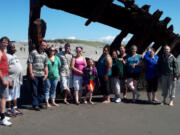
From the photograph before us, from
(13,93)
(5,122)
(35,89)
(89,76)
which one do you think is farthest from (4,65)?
(89,76)

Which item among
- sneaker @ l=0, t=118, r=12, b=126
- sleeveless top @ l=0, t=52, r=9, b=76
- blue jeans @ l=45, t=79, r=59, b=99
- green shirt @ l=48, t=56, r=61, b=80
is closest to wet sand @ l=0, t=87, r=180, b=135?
sneaker @ l=0, t=118, r=12, b=126

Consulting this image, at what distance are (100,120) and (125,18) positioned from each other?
388 centimetres

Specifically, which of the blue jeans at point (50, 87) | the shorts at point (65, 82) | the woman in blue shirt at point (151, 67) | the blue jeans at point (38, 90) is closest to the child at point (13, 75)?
the blue jeans at point (38, 90)

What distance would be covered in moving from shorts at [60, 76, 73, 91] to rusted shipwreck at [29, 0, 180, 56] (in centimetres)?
127

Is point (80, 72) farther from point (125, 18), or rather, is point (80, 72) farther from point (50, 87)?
point (125, 18)

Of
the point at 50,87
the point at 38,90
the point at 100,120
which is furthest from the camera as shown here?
the point at 50,87

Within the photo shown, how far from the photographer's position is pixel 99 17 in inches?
258

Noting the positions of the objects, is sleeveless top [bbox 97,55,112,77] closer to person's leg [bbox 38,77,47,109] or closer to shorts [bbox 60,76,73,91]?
shorts [bbox 60,76,73,91]

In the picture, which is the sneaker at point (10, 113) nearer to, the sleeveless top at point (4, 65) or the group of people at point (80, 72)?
the group of people at point (80, 72)

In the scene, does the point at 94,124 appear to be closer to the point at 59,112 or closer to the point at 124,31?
the point at 59,112

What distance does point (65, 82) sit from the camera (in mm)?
5438

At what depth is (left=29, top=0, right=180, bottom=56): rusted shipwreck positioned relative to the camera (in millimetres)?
6078

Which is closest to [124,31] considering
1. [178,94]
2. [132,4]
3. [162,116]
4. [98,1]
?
[132,4]

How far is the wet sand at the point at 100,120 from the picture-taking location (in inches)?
146
